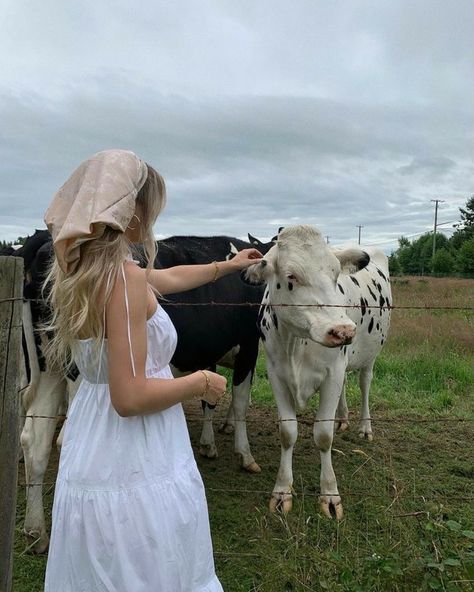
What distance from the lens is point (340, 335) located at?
3352 millimetres

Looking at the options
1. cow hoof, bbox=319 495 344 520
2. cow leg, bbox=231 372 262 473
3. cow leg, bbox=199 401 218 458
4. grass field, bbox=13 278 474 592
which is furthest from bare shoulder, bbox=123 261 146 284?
cow leg, bbox=199 401 218 458

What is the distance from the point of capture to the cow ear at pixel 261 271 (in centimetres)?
392

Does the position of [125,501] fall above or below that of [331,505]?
above

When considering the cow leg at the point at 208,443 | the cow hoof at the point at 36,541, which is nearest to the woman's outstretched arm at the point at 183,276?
the cow hoof at the point at 36,541

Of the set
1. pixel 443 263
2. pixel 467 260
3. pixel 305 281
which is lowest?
pixel 305 281

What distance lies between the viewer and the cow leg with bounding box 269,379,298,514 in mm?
4098

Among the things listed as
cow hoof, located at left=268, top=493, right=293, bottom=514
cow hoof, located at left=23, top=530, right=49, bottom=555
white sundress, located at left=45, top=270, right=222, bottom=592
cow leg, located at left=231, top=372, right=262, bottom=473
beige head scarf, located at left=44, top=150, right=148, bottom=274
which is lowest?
cow hoof, located at left=23, top=530, right=49, bottom=555

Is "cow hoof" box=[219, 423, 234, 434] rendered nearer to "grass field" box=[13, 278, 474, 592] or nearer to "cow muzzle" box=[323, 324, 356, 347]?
"grass field" box=[13, 278, 474, 592]

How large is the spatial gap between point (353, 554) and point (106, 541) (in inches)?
70.2

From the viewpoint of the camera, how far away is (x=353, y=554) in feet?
10.1

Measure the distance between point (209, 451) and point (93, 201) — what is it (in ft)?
13.3

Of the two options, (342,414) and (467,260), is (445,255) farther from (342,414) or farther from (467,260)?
(342,414)

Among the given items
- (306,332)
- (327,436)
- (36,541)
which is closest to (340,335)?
(306,332)

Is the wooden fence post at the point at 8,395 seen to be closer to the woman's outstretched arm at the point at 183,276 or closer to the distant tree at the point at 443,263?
the woman's outstretched arm at the point at 183,276
